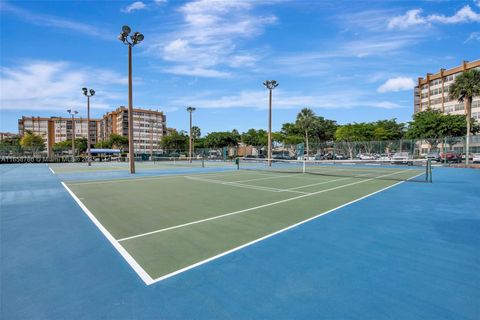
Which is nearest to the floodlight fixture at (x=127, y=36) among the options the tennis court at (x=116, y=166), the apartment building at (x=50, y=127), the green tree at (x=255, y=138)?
the tennis court at (x=116, y=166)

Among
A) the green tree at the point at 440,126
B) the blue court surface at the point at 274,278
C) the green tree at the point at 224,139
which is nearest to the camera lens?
the blue court surface at the point at 274,278

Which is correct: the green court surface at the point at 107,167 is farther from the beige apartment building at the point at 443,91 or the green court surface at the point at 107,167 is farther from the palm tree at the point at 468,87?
the beige apartment building at the point at 443,91

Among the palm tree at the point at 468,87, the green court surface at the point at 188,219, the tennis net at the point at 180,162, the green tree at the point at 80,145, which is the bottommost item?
the tennis net at the point at 180,162

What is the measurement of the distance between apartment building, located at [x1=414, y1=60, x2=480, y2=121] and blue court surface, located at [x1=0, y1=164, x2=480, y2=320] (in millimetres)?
85009

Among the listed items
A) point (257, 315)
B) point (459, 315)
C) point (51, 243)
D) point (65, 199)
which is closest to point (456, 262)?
point (459, 315)

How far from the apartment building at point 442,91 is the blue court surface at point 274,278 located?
85.0 metres

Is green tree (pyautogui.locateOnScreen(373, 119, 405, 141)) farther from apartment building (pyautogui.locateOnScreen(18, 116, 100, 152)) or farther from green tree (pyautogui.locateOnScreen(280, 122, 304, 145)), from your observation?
apartment building (pyautogui.locateOnScreen(18, 116, 100, 152))

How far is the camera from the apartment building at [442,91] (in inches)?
2891

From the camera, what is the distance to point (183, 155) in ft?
221

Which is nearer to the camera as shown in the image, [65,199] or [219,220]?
[219,220]

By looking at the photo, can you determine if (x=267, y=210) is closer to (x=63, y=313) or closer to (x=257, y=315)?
(x=257, y=315)

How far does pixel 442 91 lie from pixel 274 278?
336 feet

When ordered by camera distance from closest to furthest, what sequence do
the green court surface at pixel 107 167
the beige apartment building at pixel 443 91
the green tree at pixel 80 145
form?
the green court surface at pixel 107 167 → the beige apartment building at pixel 443 91 → the green tree at pixel 80 145

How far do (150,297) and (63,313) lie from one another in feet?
3.06
